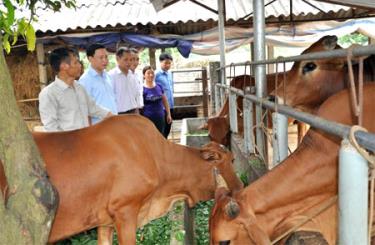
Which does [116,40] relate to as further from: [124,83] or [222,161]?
[222,161]

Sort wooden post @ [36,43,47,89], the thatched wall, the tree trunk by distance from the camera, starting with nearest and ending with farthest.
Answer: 1. the tree trunk
2. wooden post @ [36,43,47,89]
3. the thatched wall

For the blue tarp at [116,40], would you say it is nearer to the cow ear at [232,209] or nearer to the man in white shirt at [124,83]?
the man in white shirt at [124,83]

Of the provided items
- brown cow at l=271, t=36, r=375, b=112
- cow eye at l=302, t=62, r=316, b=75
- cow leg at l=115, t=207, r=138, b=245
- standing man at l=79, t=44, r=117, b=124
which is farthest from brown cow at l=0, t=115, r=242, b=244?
standing man at l=79, t=44, r=117, b=124

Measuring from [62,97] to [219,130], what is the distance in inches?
104

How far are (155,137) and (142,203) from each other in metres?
0.51

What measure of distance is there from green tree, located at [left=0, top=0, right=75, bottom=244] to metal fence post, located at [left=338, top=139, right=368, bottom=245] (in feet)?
3.86

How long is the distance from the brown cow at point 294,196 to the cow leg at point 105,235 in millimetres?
1587

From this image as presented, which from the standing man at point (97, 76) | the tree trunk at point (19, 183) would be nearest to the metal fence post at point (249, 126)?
the standing man at point (97, 76)

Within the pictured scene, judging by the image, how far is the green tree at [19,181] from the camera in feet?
5.44

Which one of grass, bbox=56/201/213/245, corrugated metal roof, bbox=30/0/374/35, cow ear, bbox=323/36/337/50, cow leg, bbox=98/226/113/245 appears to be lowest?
grass, bbox=56/201/213/245

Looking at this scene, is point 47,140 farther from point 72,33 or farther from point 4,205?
point 72,33

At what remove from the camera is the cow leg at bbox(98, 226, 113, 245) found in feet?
10.6

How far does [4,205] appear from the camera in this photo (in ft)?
5.45

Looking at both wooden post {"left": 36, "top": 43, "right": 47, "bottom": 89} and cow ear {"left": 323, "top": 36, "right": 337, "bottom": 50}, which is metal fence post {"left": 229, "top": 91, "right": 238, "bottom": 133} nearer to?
cow ear {"left": 323, "top": 36, "right": 337, "bottom": 50}
